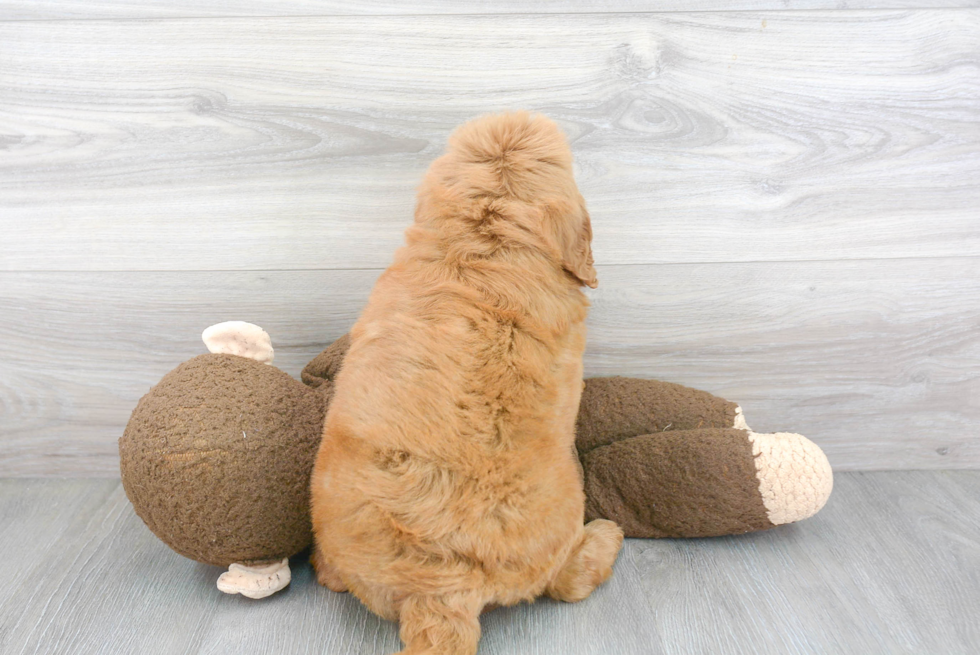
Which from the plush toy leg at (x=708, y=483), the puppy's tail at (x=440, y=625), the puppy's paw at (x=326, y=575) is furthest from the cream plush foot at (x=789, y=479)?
the puppy's paw at (x=326, y=575)

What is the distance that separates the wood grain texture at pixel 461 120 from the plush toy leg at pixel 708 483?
35 centimetres

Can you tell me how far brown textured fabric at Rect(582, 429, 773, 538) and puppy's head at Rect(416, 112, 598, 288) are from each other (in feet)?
1.23

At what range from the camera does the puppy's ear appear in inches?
37.9

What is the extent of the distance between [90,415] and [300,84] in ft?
2.58

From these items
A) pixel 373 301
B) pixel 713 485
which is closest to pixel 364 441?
pixel 373 301

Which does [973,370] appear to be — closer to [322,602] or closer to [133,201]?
[322,602]

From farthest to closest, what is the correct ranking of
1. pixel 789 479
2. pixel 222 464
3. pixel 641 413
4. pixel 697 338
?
pixel 697 338, pixel 641 413, pixel 789 479, pixel 222 464

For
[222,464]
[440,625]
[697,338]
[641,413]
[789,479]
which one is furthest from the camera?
[697,338]

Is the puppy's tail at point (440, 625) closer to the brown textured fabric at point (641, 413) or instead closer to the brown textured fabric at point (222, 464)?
the brown textured fabric at point (222, 464)

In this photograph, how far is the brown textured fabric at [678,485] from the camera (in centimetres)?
117

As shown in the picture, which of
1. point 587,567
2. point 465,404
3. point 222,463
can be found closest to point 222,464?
point 222,463

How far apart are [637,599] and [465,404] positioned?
45 cm

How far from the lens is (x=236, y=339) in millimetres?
1202

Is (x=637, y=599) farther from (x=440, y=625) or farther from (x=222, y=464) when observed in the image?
(x=222, y=464)
